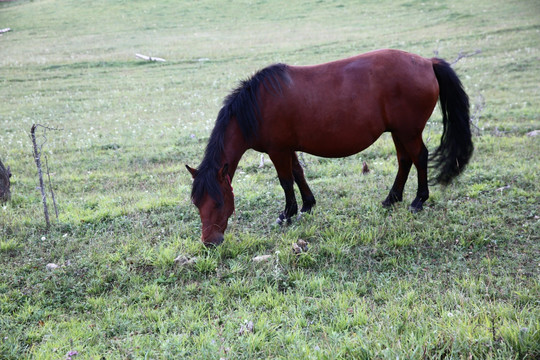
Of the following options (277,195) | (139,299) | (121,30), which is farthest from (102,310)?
(121,30)

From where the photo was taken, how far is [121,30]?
1374 inches

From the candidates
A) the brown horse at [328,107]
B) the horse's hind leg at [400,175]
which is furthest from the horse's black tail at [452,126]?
the horse's hind leg at [400,175]

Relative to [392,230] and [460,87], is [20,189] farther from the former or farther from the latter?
[460,87]

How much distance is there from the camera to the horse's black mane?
5270 mm

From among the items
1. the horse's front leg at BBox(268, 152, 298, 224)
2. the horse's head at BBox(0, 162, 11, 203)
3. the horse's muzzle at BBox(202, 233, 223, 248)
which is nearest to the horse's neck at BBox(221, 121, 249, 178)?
the horse's front leg at BBox(268, 152, 298, 224)

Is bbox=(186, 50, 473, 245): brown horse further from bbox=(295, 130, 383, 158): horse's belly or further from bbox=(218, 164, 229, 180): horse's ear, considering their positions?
bbox=(218, 164, 229, 180): horse's ear

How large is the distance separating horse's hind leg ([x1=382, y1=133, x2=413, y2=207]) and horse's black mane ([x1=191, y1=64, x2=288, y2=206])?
2.11m

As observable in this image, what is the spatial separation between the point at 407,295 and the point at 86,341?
309 cm

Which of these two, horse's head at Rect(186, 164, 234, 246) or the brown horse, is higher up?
the brown horse

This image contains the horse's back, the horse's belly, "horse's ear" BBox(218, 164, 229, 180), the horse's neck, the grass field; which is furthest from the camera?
the horse's belly

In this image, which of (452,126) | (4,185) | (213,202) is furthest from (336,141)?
(4,185)

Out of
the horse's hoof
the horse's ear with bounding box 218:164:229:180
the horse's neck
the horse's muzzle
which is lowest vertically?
the horse's hoof

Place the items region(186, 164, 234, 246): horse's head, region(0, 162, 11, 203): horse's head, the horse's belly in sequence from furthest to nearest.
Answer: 1. region(0, 162, 11, 203): horse's head
2. the horse's belly
3. region(186, 164, 234, 246): horse's head

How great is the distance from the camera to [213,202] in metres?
5.29
